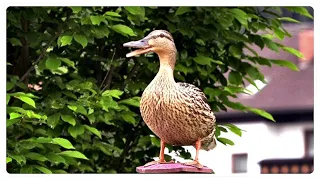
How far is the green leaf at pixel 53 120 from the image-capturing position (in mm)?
6297

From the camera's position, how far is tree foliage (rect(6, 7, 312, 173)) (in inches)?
249

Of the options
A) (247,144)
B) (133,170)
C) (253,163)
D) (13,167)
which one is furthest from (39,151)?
(247,144)

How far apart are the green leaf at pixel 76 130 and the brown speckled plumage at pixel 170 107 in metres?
1.39

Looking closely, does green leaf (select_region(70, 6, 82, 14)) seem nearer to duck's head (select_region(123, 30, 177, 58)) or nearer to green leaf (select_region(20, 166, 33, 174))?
green leaf (select_region(20, 166, 33, 174))

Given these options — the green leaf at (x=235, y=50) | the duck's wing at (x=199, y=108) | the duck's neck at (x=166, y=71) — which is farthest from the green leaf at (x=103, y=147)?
the duck's neck at (x=166, y=71)

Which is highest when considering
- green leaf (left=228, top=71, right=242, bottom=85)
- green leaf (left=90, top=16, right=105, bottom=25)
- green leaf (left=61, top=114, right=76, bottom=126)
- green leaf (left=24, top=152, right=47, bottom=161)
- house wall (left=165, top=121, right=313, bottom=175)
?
house wall (left=165, top=121, right=313, bottom=175)

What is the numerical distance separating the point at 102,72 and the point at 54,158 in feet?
3.55

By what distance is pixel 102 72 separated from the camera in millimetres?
7164

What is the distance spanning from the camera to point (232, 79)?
699 cm

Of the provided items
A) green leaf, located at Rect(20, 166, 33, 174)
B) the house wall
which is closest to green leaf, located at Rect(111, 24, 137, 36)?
green leaf, located at Rect(20, 166, 33, 174)

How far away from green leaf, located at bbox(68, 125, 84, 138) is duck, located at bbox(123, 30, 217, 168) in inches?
53.7

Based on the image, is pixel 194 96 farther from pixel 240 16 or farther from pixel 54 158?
pixel 240 16

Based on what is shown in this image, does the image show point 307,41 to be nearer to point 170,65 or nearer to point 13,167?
point 13,167

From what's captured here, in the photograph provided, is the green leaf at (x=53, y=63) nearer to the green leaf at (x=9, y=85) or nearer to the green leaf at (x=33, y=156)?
the green leaf at (x=9, y=85)
